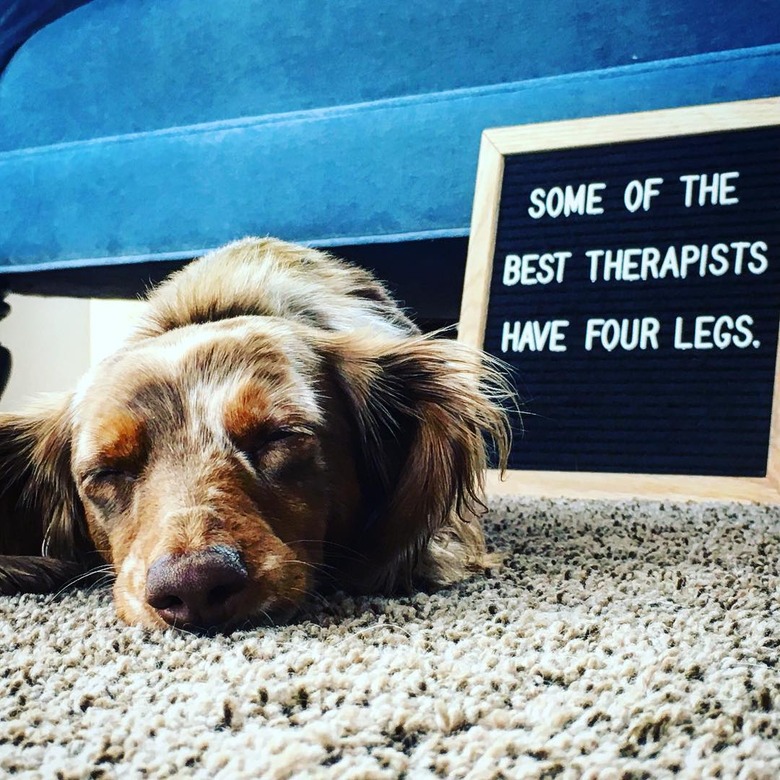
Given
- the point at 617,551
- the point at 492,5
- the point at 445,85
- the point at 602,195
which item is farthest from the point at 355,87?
the point at 617,551

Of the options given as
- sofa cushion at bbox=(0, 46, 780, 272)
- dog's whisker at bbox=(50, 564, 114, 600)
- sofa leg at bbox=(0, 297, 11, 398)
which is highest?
sofa cushion at bbox=(0, 46, 780, 272)

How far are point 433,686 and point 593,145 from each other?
1625 millimetres

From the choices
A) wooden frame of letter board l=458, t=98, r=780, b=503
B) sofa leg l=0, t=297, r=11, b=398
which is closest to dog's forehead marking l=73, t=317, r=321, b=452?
wooden frame of letter board l=458, t=98, r=780, b=503

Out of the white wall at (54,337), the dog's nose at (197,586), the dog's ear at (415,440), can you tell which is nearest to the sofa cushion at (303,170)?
the dog's ear at (415,440)

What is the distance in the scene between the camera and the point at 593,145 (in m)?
2.10

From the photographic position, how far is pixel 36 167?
2664 millimetres

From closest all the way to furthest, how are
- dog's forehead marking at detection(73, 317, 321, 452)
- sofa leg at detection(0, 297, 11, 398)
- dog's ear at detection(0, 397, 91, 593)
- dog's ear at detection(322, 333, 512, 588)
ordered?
dog's forehead marking at detection(73, 317, 321, 452)
dog's ear at detection(322, 333, 512, 588)
dog's ear at detection(0, 397, 91, 593)
sofa leg at detection(0, 297, 11, 398)

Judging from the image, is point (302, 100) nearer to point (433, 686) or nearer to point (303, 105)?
point (303, 105)

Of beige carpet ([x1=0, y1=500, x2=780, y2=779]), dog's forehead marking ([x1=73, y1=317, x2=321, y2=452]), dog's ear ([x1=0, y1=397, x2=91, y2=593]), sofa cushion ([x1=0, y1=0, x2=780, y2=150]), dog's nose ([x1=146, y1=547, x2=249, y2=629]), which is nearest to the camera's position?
beige carpet ([x1=0, y1=500, x2=780, y2=779])

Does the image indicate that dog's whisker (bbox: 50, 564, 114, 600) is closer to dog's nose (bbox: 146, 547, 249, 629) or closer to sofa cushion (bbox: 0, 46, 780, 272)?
dog's nose (bbox: 146, 547, 249, 629)

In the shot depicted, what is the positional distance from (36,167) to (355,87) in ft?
3.26

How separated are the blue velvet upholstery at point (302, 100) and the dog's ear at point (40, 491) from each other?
1.07 metres

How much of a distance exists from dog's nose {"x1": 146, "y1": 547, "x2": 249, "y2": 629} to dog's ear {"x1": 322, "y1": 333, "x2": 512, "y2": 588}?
298mm

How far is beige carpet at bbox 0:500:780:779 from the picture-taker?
1.97ft
